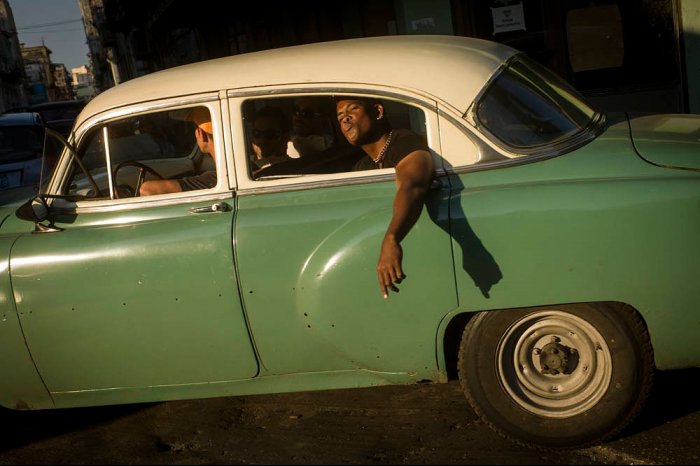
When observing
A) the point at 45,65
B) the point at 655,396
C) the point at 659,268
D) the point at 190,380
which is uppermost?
the point at 45,65

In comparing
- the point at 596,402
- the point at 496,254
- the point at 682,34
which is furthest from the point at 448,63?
the point at 682,34

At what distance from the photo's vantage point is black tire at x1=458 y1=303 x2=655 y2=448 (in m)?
3.29

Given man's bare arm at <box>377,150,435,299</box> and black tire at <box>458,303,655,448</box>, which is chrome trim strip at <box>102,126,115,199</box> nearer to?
man's bare arm at <box>377,150,435,299</box>

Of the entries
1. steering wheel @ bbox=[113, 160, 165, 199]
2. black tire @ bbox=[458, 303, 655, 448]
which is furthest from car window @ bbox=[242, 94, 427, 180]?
black tire @ bbox=[458, 303, 655, 448]

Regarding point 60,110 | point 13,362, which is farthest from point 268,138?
point 60,110

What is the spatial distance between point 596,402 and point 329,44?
1.98 meters

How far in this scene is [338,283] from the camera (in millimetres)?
3391

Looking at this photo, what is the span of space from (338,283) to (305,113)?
1.04 meters

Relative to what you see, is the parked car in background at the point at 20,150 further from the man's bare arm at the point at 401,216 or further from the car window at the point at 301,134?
the man's bare arm at the point at 401,216

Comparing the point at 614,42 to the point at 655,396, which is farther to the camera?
the point at 614,42

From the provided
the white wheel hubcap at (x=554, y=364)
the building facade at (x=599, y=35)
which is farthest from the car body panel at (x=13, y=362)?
the building facade at (x=599, y=35)

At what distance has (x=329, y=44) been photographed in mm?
3912

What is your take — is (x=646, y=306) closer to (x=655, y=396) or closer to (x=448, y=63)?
(x=655, y=396)

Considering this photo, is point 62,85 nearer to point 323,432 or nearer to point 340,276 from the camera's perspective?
point 323,432
